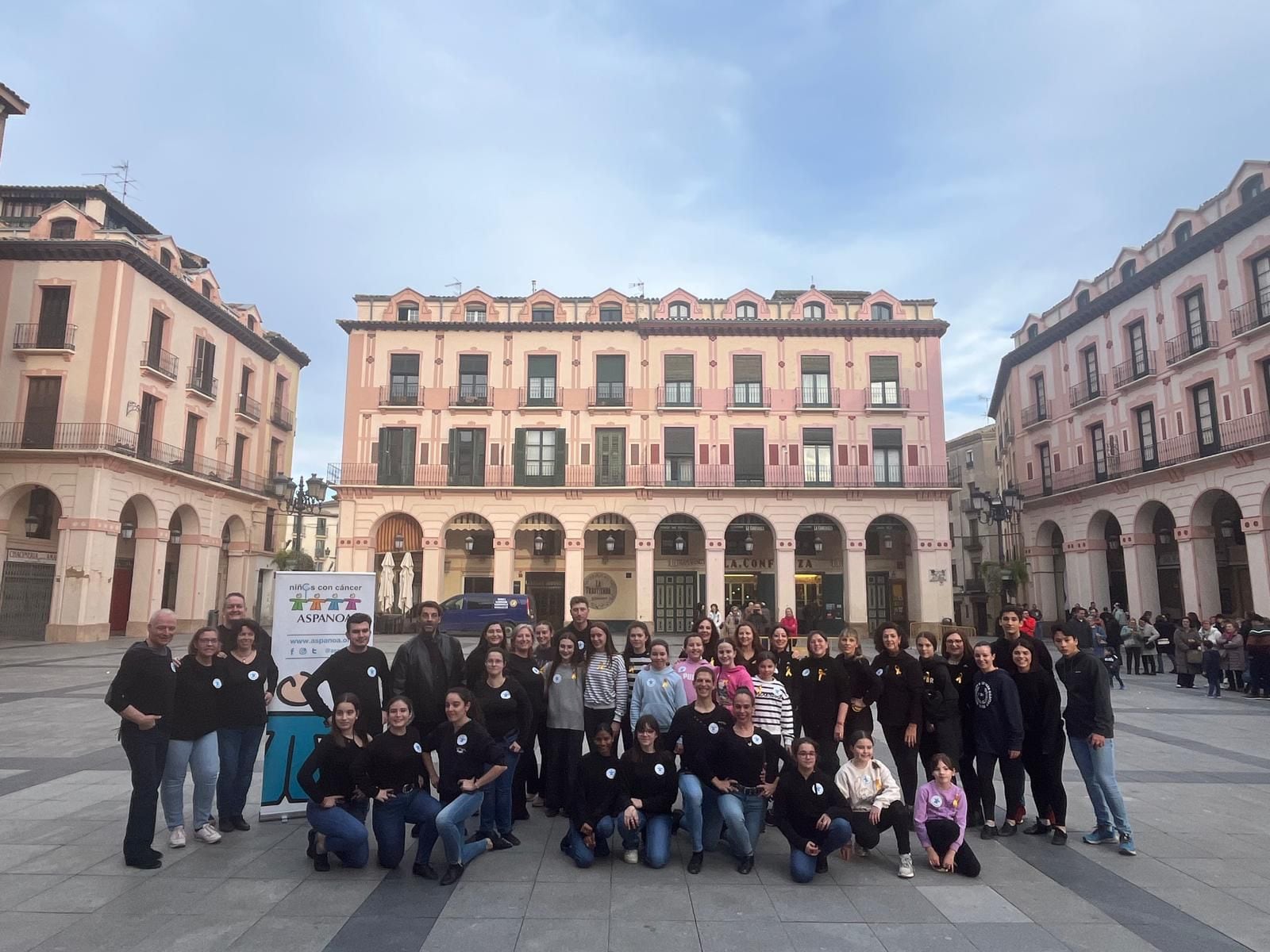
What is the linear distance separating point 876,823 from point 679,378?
1025 inches

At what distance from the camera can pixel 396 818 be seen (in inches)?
219

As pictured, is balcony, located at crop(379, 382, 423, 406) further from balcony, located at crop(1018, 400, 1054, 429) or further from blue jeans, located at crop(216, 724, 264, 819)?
balcony, located at crop(1018, 400, 1054, 429)

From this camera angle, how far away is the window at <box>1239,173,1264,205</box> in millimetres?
22312

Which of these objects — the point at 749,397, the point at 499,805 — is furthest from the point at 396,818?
the point at 749,397

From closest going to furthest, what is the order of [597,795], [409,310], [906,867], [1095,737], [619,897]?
1. [619,897]
2. [906,867]
3. [597,795]
4. [1095,737]
5. [409,310]

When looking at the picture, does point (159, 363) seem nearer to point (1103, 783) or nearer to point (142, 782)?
point (142, 782)

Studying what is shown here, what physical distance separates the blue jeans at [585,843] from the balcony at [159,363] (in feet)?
89.4

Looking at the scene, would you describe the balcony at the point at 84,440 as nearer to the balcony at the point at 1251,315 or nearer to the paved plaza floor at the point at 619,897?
the paved plaza floor at the point at 619,897

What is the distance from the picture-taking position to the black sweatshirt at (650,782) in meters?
5.75

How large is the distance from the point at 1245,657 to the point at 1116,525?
15.1 m

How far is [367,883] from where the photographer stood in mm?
5332

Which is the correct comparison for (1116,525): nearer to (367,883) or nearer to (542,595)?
(542,595)

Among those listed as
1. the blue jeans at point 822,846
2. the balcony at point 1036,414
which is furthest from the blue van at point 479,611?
the balcony at point 1036,414

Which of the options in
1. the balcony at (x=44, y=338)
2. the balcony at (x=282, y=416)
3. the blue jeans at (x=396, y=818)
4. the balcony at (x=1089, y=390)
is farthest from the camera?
the balcony at (x=282, y=416)
